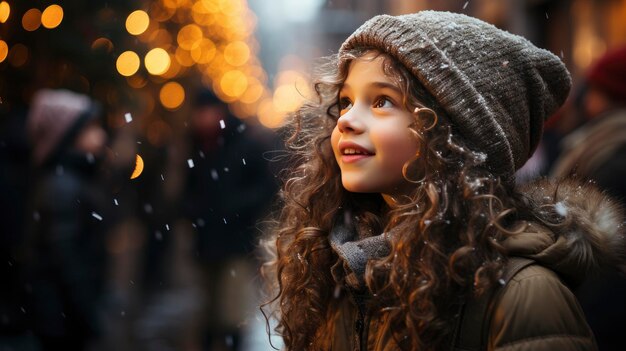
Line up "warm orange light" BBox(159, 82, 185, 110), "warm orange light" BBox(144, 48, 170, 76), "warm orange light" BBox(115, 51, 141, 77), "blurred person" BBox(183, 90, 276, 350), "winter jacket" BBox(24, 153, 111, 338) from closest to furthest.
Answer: "winter jacket" BBox(24, 153, 111, 338), "blurred person" BBox(183, 90, 276, 350), "warm orange light" BBox(115, 51, 141, 77), "warm orange light" BBox(144, 48, 170, 76), "warm orange light" BBox(159, 82, 185, 110)

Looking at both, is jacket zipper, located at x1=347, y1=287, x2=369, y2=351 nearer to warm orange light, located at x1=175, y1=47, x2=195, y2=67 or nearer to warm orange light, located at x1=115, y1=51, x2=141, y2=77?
warm orange light, located at x1=115, y1=51, x2=141, y2=77

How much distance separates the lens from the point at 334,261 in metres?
2.72

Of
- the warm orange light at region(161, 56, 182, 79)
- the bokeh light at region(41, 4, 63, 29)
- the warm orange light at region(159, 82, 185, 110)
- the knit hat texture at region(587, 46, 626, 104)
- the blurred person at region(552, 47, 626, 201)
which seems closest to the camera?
the blurred person at region(552, 47, 626, 201)

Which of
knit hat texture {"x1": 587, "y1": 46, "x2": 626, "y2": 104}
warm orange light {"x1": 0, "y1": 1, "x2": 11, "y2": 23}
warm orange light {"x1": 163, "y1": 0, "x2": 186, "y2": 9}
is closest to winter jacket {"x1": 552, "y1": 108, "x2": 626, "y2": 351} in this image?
knit hat texture {"x1": 587, "y1": 46, "x2": 626, "y2": 104}

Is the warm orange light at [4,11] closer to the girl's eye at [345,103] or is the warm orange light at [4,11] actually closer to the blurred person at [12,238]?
the blurred person at [12,238]

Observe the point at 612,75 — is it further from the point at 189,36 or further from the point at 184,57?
the point at 184,57

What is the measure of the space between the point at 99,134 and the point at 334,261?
11.6 feet

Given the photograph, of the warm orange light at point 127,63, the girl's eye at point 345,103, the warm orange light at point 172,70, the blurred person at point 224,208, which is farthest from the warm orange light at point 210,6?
the girl's eye at point 345,103

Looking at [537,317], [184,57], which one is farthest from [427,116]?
[184,57]

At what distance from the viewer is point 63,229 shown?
5012 mm

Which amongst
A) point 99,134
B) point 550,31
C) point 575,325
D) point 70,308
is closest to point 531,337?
point 575,325

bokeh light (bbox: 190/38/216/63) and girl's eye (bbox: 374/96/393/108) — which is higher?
girl's eye (bbox: 374/96/393/108)

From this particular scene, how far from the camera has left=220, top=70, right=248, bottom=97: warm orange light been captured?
17663 millimetres

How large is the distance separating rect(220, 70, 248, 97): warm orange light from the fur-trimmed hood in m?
14.7
